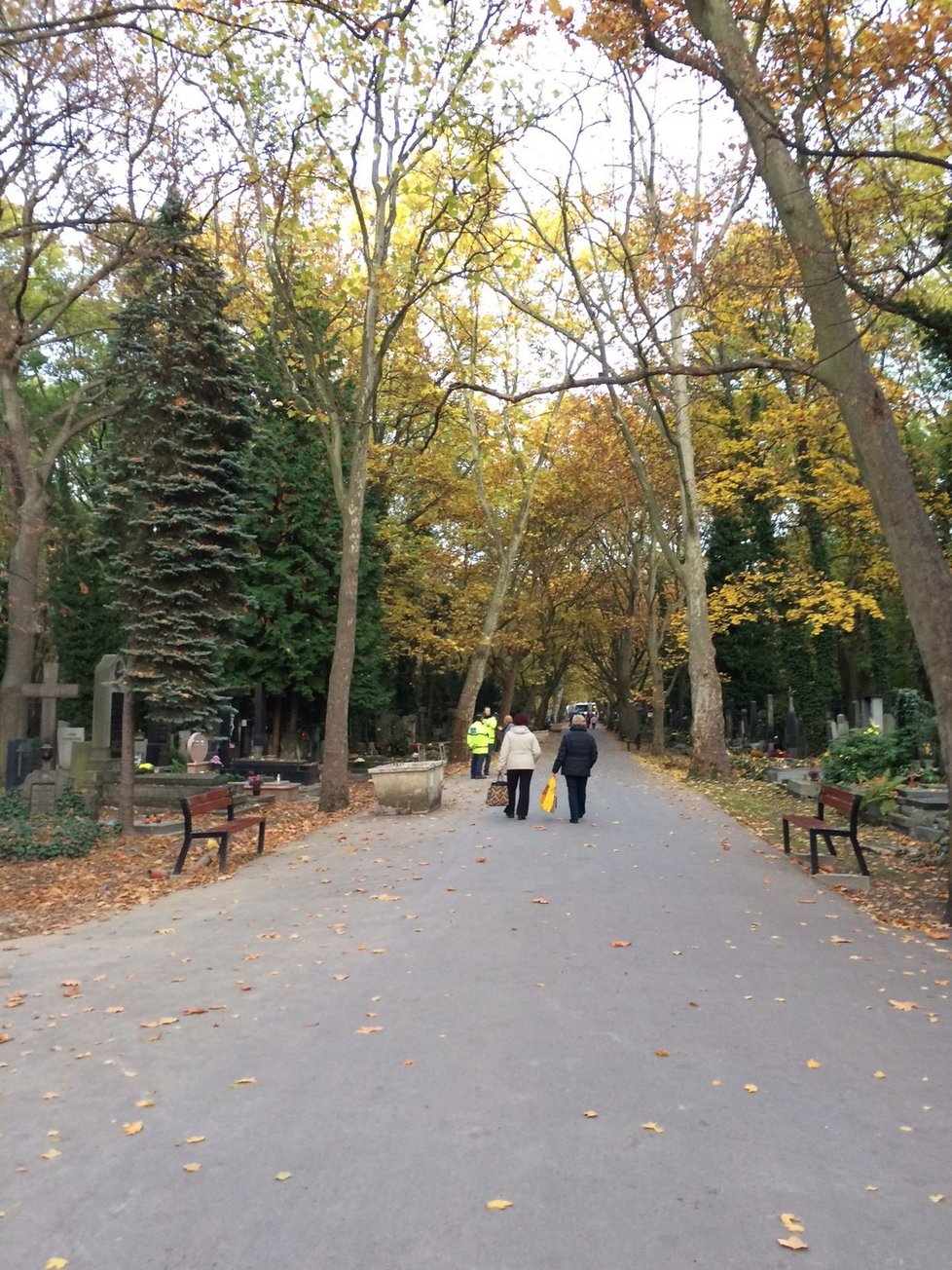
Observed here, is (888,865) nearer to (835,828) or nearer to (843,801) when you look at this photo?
(835,828)

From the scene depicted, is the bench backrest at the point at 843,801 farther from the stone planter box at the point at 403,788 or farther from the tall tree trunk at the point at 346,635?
the tall tree trunk at the point at 346,635

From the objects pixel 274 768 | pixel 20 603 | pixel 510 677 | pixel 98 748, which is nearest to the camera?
pixel 98 748

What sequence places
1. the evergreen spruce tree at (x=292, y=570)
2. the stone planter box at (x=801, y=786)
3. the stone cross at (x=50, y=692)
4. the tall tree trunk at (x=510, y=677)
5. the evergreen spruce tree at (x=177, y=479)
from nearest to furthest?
the evergreen spruce tree at (x=177, y=479)
the stone cross at (x=50, y=692)
the stone planter box at (x=801, y=786)
the evergreen spruce tree at (x=292, y=570)
the tall tree trunk at (x=510, y=677)

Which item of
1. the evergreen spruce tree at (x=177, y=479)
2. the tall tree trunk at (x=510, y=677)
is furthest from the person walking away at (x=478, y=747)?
the tall tree trunk at (x=510, y=677)

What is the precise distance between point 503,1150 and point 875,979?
379 cm

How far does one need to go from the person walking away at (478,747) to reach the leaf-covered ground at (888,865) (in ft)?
19.4

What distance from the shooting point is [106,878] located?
1251cm

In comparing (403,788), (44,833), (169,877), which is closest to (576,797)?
(403,788)

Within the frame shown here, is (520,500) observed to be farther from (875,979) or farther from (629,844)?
(875,979)

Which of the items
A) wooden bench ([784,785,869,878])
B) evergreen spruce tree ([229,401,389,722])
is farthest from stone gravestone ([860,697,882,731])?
evergreen spruce tree ([229,401,389,722])

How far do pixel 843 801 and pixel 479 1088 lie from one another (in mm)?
7440

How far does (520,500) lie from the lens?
35.5 meters

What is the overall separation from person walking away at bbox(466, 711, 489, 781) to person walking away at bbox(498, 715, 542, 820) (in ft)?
26.8

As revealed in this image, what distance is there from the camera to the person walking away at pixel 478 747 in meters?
24.6
